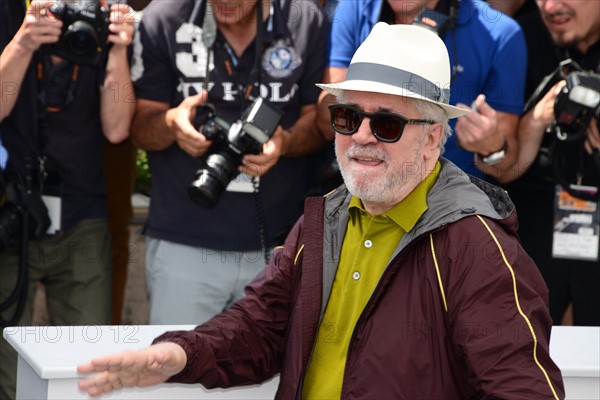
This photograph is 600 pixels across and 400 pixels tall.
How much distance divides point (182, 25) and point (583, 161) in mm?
1710

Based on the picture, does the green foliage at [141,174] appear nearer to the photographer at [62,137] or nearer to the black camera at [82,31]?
the photographer at [62,137]

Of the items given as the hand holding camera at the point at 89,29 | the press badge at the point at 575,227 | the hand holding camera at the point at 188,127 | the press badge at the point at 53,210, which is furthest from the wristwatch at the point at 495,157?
the press badge at the point at 53,210

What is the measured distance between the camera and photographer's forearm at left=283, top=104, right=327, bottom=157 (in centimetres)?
429

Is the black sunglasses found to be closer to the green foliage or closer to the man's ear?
the man's ear

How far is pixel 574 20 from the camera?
4.42 m

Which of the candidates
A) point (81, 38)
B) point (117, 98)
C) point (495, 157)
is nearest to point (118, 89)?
point (117, 98)

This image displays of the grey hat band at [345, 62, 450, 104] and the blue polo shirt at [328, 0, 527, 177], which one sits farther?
the blue polo shirt at [328, 0, 527, 177]

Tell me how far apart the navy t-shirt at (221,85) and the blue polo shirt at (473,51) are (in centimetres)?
12

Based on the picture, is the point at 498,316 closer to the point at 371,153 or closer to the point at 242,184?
the point at 371,153

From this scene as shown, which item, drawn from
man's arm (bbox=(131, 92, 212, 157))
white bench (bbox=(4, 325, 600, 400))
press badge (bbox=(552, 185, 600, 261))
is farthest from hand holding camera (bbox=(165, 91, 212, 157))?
press badge (bbox=(552, 185, 600, 261))

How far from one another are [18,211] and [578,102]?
2173 mm

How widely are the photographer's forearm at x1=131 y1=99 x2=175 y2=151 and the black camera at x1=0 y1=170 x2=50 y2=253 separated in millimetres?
469

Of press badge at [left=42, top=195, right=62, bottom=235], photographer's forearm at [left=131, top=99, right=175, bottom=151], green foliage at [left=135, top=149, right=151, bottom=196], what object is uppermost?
photographer's forearm at [left=131, top=99, right=175, bottom=151]

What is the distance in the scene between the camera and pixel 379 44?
10.1ft
